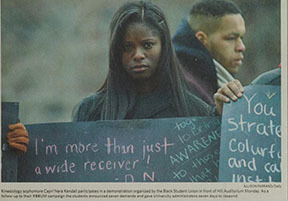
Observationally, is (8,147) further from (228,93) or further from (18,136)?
(228,93)

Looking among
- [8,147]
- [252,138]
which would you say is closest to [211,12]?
[252,138]

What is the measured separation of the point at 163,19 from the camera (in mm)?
6398

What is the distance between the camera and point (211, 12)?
643 centimetres

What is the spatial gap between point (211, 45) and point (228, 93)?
0.46 metres

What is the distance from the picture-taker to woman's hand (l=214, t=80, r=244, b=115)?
20.7 feet

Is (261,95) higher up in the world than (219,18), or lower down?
lower down

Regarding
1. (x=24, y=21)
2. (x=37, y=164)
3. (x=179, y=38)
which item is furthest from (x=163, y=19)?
(x=37, y=164)

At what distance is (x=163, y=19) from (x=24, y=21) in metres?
1.22

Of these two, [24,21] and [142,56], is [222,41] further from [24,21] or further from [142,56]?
[24,21]

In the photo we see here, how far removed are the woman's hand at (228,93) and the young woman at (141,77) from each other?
0.30 ft

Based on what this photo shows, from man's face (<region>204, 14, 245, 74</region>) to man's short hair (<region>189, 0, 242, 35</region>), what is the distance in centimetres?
4

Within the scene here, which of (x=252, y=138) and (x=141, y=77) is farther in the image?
(x=141, y=77)
